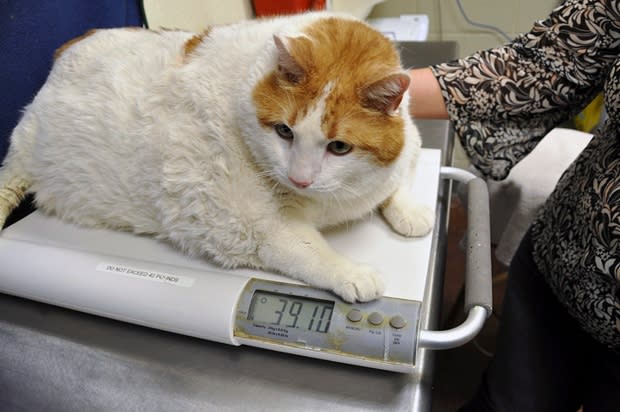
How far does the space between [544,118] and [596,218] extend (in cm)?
23

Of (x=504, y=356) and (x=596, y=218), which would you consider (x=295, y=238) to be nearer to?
(x=596, y=218)

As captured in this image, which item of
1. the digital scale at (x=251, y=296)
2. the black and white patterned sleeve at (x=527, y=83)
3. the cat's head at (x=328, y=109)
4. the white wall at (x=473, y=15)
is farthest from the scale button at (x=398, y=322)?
the white wall at (x=473, y=15)

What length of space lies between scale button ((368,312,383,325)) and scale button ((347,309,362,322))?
12 mm

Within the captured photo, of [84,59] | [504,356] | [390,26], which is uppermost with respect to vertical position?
[84,59]

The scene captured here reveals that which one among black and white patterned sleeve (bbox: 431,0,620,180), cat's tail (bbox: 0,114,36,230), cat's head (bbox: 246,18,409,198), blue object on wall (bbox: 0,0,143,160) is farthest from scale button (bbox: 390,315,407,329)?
blue object on wall (bbox: 0,0,143,160)

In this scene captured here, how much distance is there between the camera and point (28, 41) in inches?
32.2

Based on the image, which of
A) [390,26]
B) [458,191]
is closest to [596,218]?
[458,191]

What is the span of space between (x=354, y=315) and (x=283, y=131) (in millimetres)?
246

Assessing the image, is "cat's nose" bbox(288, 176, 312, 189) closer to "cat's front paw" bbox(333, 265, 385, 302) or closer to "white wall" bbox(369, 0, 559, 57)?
"cat's front paw" bbox(333, 265, 385, 302)

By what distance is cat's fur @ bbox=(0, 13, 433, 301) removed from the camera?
0.56 m

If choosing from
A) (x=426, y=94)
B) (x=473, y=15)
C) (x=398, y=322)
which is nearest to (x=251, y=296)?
(x=398, y=322)

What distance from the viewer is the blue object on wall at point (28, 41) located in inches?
31.0

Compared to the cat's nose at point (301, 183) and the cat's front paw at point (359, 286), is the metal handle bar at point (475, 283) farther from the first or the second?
the cat's nose at point (301, 183)

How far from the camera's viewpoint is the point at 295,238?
607mm
